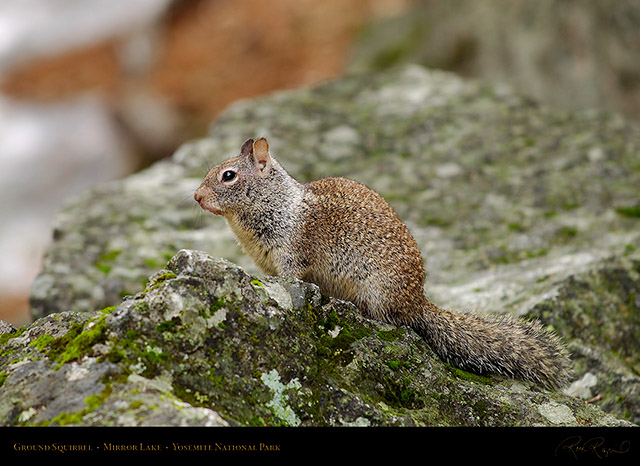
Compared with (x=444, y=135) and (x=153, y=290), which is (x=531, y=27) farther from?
(x=153, y=290)

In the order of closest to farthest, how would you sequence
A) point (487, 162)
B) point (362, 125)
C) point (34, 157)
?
point (487, 162) → point (362, 125) → point (34, 157)

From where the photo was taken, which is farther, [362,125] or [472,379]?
[362,125]

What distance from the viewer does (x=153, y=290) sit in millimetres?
3322

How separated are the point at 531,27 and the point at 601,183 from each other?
13.5 ft

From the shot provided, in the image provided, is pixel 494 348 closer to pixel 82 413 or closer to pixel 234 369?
pixel 234 369

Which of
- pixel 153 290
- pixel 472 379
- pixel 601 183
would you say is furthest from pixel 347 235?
pixel 601 183

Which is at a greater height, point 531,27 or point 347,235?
point 531,27

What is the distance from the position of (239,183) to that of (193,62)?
13.8 m

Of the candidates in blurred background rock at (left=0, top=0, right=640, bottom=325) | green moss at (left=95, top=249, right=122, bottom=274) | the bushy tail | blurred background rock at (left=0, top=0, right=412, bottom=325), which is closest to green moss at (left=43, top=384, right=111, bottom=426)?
the bushy tail

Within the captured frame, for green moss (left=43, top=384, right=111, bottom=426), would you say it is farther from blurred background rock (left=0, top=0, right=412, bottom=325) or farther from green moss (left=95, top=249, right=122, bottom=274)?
blurred background rock (left=0, top=0, right=412, bottom=325)

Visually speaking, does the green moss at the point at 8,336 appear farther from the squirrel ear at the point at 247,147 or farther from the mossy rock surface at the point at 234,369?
the squirrel ear at the point at 247,147
